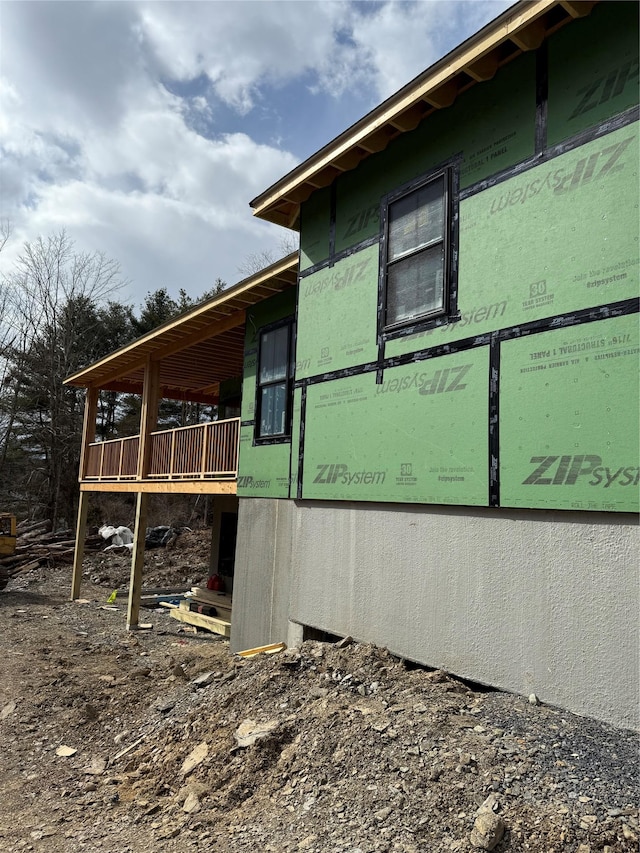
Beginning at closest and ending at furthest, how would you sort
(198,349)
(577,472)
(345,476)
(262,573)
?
(577,472) → (345,476) → (262,573) → (198,349)

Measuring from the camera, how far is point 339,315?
762cm

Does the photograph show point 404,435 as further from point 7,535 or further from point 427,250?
point 7,535

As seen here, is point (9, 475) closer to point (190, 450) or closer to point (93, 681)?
point (190, 450)

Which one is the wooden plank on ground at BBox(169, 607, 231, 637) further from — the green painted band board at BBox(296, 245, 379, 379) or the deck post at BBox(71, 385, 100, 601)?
the green painted band board at BBox(296, 245, 379, 379)

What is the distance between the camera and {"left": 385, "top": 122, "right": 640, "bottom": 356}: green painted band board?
462 centimetres

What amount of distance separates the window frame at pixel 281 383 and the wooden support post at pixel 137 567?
475 centimetres

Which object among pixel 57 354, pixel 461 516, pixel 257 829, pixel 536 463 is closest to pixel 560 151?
pixel 536 463

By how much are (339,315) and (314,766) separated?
4.96m

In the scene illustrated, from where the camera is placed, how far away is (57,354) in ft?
106

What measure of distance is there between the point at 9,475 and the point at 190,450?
24713 mm

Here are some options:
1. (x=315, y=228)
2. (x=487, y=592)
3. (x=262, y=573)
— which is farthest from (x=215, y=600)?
(x=487, y=592)

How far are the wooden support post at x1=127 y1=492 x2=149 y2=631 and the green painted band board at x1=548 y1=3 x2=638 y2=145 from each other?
11.0 meters

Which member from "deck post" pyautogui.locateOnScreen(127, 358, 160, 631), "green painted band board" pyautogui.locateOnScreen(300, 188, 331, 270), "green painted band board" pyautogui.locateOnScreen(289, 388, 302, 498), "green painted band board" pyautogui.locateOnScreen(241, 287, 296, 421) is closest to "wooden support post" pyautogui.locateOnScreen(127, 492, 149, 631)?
"deck post" pyautogui.locateOnScreen(127, 358, 160, 631)

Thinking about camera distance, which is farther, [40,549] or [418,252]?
[40,549]
